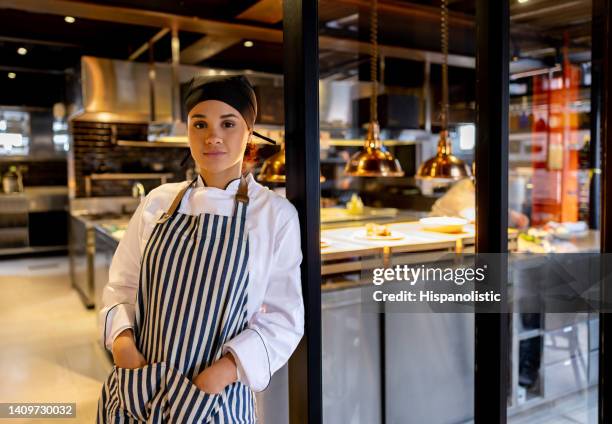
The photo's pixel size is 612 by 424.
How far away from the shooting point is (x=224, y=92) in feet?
4.34

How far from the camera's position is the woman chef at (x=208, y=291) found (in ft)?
4.12

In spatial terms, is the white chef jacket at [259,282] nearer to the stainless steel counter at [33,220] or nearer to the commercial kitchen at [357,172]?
the commercial kitchen at [357,172]

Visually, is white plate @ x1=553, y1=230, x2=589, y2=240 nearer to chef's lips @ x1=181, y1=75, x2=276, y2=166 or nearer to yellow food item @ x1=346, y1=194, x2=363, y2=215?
yellow food item @ x1=346, y1=194, x2=363, y2=215

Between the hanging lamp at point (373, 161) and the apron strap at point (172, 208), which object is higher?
the hanging lamp at point (373, 161)

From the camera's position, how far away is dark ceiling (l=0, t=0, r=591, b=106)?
393cm

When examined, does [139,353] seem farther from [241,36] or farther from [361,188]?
[361,188]

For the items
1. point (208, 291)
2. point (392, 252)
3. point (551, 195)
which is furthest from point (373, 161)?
point (551, 195)

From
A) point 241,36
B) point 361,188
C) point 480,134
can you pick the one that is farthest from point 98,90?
point 480,134

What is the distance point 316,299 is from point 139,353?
0.46 meters

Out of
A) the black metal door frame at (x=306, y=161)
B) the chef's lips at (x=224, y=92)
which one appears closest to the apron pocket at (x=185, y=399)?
the black metal door frame at (x=306, y=161)

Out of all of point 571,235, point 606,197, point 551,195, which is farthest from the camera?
point 551,195

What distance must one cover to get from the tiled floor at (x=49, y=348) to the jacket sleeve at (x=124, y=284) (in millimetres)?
1839

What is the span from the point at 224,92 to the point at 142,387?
0.71 meters

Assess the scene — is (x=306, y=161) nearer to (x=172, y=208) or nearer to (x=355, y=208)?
(x=172, y=208)
